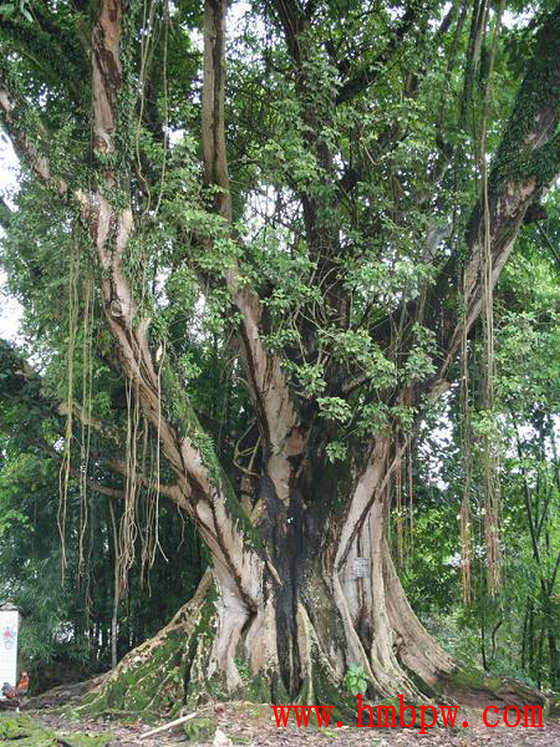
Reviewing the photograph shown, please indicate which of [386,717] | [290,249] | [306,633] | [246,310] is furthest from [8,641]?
[290,249]

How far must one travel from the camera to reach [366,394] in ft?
23.0

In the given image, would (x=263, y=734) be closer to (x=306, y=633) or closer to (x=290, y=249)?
(x=306, y=633)

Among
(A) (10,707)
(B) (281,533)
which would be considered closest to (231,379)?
(B) (281,533)

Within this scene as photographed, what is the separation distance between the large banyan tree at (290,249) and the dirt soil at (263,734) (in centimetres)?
48

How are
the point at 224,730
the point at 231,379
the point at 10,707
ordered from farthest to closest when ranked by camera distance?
the point at 231,379, the point at 10,707, the point at 224,730

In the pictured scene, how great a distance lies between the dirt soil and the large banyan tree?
0.48 m

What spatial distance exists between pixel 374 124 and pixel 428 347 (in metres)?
2.15

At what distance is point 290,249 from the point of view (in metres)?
7.03

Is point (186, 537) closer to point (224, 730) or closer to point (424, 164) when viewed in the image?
point (224, 730)

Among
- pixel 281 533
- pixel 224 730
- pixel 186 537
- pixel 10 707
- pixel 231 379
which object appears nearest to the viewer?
pixel 224 730

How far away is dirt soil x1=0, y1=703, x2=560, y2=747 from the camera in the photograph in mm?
5387

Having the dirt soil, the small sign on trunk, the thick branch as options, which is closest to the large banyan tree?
the thick branch

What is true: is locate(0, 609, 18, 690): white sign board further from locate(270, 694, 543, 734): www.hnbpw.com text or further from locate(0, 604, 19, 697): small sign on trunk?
locate(270, 694, 543, 734): www.hnbpw.com text

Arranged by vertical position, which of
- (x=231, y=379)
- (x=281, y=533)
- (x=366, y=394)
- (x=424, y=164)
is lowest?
(x=281, y=533)
